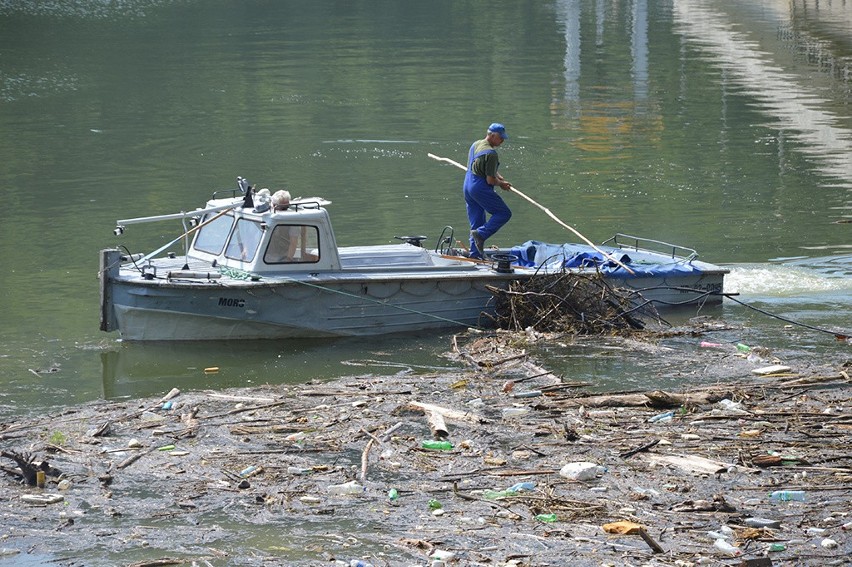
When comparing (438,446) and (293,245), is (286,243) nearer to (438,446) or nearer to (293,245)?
(293,245)

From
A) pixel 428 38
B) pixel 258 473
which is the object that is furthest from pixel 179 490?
pixel 428 38

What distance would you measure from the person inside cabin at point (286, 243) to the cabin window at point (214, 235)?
28.8 inches

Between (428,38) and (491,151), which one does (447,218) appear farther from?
(428,38)

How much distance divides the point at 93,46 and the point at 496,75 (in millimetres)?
18574

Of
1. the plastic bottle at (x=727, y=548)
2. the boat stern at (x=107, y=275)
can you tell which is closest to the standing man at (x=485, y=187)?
the boat stern at (x=107, y=275)

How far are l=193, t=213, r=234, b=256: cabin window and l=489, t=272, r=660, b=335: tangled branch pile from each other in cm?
363

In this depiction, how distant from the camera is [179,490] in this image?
1156 centimetres

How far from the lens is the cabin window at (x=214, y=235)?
1838 centimetres

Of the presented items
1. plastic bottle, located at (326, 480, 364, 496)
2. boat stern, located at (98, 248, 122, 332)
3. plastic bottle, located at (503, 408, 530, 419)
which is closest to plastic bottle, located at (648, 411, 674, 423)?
plastic bottle, located at (503, 408, 530, 419)

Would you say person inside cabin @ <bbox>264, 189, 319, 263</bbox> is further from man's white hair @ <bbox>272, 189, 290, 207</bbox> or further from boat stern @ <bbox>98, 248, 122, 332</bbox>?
boat stern @ <bbox>98, 248, 122, 332</bbox>

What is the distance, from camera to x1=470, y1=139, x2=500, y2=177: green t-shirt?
1923 centimetres

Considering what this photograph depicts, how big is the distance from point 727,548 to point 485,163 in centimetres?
1008

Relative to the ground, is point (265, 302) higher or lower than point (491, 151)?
lower

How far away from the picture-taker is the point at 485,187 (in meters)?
19.4
